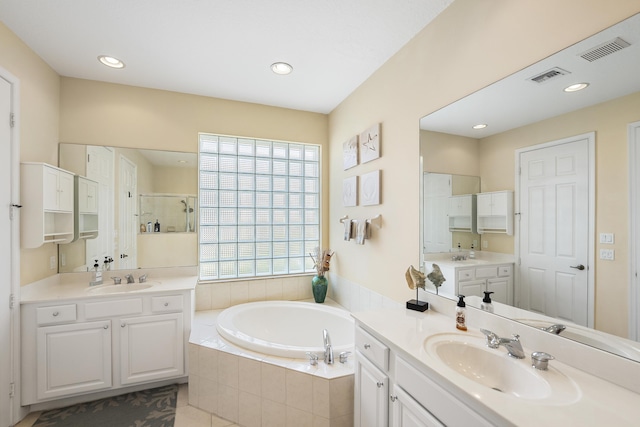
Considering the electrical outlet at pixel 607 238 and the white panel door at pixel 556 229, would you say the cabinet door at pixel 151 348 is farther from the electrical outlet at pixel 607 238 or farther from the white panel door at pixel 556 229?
the electrical outlet at pixel 607 238

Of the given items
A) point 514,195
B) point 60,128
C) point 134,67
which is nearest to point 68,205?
point 60,128

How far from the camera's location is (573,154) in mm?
1165

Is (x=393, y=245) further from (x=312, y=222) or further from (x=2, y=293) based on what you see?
(x=2, y=293)

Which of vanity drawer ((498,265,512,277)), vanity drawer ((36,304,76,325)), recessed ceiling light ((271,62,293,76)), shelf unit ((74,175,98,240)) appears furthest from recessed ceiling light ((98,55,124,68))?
vanity drawer ((498,265,512,277))

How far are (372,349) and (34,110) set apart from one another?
2963 mm

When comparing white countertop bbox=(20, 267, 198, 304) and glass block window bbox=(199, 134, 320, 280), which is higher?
glass block window bbox=(199, 134, 320, 280)

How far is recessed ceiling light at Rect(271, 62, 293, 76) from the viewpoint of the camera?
7.70 ft

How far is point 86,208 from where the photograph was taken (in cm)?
258

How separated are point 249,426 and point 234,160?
239cm

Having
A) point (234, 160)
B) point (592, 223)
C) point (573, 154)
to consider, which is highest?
point (234, 160)

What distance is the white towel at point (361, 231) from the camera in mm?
2498

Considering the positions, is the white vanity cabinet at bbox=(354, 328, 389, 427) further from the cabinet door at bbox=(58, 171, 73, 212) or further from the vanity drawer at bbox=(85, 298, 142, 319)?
the cabinet door at bbox=(58, 171, 73, 212)

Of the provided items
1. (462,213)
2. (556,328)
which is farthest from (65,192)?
(556,328)

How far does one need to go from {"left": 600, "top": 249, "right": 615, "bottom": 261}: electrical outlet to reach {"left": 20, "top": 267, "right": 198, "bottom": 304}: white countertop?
2579 millimetres
